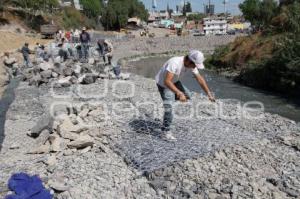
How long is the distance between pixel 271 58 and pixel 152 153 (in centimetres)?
1793

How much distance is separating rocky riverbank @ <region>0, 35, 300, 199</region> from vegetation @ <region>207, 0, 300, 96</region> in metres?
9.68

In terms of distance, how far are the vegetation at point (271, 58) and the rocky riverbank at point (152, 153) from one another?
9.68 m

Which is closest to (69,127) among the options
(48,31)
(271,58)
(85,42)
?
(85,42)

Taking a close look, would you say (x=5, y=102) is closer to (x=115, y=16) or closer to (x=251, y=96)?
(x=251, y=96)

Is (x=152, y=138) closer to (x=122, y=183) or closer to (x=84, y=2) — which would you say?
(x=122, y=183)

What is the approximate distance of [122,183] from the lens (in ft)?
23.6

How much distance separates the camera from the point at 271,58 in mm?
24219

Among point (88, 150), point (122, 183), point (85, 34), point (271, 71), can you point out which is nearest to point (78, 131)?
point (88, 150)

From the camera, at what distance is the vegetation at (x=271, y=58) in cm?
2141

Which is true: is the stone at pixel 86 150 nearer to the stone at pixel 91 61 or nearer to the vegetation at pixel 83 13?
the stone at pixel 91 61

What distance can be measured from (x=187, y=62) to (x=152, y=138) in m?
1.95

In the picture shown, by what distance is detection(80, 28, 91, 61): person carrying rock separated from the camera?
22470 millimetres

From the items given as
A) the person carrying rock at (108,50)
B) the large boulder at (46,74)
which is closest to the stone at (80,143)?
the large boulder at (46,74)

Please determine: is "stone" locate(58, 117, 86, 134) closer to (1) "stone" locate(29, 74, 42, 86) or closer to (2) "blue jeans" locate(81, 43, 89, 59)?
(1) "stone" locate(29, 74, 42, 86)
